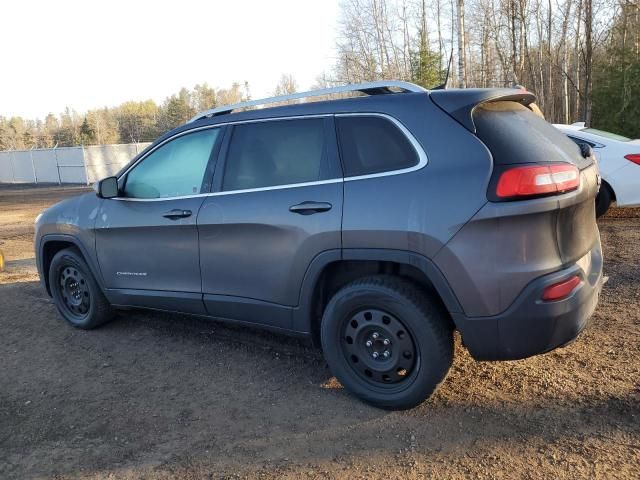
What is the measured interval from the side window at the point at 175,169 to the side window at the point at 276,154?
0.92 ft

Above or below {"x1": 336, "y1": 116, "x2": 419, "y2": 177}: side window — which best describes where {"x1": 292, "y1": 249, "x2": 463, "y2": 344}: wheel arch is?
below

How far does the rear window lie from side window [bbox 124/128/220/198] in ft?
6.42

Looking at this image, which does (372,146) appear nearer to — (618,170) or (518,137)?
(518,137)

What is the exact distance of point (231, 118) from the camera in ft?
13.0

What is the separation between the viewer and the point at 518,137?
2975mm

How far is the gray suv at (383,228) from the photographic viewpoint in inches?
110

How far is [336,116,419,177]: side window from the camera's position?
3111 millimetres

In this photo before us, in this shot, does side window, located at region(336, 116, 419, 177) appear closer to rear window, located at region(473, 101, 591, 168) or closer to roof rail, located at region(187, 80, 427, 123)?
roof rail, located at region(187, 80, 427, 123)

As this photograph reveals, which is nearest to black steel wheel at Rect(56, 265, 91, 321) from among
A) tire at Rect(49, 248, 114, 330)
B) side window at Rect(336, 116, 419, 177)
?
tire at Rect(49, 248, 114, 330)

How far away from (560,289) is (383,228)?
98cm

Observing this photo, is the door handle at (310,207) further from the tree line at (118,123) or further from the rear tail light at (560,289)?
the tree line at (118,123)

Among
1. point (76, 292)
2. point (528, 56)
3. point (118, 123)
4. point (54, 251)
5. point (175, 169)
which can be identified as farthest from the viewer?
point (118, 123)

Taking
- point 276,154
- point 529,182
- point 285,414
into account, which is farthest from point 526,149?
point 285,414

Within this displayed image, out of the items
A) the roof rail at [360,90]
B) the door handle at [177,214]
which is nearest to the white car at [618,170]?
the roof rail at [360,90]
